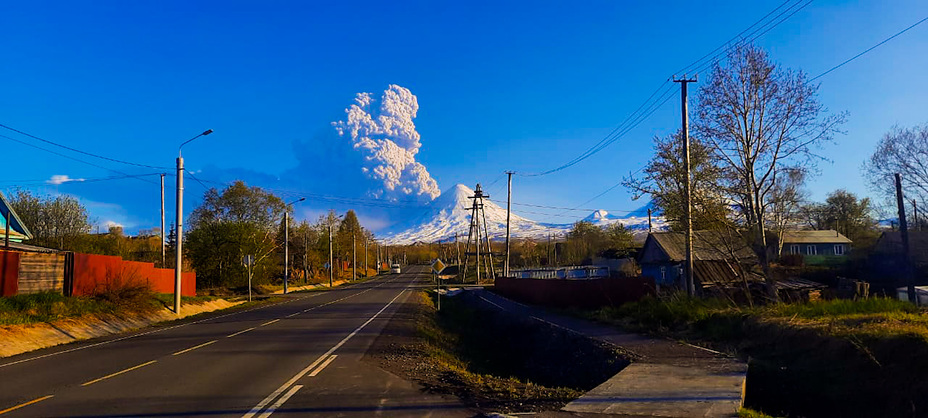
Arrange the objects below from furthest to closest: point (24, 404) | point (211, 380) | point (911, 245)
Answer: point (911, 245) → point (211, 380) → point (24, 404)

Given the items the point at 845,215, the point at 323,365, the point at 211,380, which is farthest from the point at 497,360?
the point at 845,215

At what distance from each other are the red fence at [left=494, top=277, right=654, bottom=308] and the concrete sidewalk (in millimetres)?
Answer: 8336

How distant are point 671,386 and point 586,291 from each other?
16.6 metres

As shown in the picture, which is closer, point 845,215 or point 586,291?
point 586,291

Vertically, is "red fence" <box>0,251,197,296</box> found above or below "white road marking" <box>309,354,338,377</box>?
above

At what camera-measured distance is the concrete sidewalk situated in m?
7.84

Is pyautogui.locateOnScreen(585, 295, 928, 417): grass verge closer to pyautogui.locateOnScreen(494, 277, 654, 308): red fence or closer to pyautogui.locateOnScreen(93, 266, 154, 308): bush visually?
pyautogui.locateOnScreen(494, 277, 654, 308): red fence

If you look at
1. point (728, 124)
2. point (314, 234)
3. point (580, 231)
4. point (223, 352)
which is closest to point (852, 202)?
point (580, 231)

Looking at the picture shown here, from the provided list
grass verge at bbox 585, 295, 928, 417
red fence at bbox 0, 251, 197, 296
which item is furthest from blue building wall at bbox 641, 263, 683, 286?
red fence at bbox 0, 251, 197, 296

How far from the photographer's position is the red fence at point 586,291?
23.0 meters

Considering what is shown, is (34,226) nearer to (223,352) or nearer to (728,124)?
(223,352)

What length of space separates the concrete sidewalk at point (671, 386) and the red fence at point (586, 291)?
27.3ft

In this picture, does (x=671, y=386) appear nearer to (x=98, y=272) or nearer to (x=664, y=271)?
(x=98, y=272)

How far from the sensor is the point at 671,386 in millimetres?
9305
